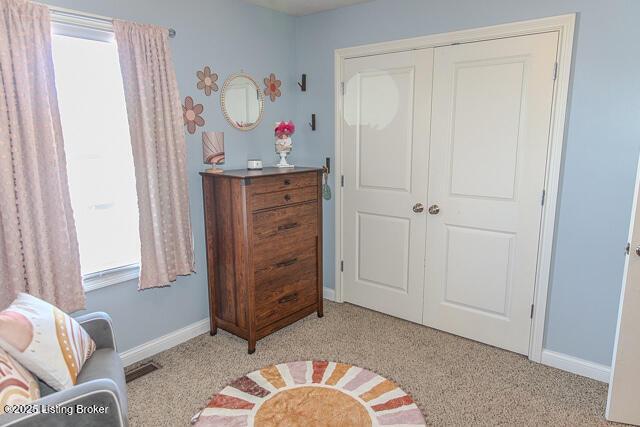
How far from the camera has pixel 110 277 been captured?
8.02 feet

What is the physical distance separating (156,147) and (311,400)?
1.71m

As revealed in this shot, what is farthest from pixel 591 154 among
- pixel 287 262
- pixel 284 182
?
pixel 287 262

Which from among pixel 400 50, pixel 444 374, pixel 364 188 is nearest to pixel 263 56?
pixel 400 50

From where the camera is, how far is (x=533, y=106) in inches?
95.8

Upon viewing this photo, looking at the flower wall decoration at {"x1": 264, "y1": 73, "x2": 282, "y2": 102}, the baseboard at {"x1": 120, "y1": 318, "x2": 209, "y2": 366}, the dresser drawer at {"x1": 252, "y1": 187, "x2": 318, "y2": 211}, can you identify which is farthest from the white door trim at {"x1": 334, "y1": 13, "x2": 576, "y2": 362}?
the baseboard at {"x1": 120, "y1": 318, "x2": 209, "y2": 366}

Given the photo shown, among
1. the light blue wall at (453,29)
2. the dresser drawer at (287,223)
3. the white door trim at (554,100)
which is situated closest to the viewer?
the light blue wall at (453,29)

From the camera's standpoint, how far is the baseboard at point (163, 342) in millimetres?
2584

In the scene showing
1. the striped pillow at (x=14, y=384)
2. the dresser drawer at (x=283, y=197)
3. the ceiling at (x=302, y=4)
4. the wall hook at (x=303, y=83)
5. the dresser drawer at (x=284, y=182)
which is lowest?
the striped pillow at (x=14, y=384)

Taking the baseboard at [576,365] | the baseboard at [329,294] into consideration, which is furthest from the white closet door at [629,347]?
the baseboard at [329,294]

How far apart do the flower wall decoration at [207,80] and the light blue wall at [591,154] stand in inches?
56.0

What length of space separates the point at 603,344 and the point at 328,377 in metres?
1.60

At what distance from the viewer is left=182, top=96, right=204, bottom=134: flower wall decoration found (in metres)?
2.71

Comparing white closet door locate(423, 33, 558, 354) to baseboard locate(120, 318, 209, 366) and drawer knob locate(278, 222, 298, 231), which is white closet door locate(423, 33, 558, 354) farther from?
baseboard locate(120, 318, 209, 366)

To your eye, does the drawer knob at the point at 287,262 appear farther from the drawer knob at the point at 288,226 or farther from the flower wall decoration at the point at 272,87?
the flower wall decoration at the point at 272,87
